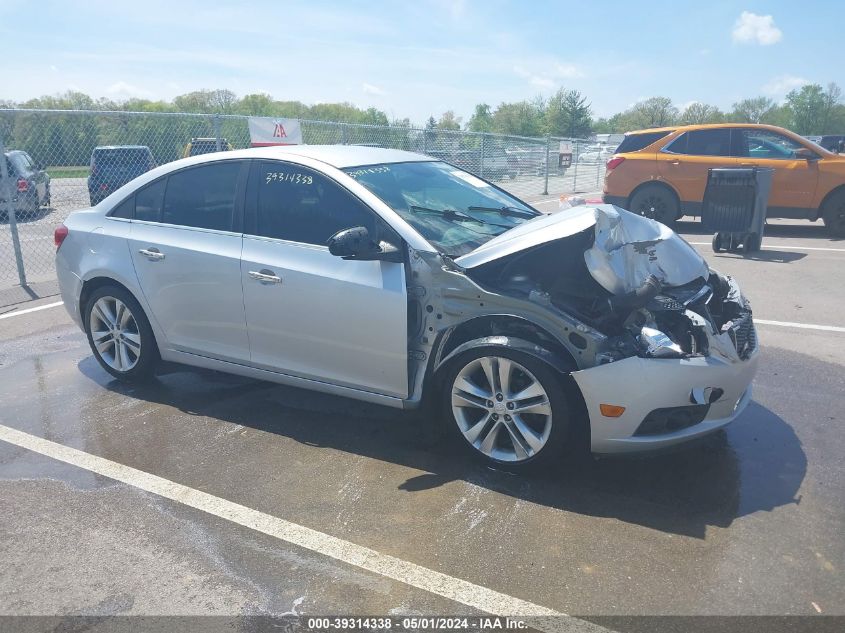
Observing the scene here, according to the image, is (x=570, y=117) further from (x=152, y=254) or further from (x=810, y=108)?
(x=152, y=254)

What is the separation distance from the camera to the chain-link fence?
9.62 m

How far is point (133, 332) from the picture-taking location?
5.14m

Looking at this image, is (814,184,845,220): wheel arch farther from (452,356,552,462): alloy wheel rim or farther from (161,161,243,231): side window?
(161,161,243,231): side window

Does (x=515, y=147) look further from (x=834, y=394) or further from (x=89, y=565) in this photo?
(x=89, y=565)

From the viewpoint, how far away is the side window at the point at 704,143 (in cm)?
1208

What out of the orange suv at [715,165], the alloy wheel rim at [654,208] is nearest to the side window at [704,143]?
the orange suv at [715,165]

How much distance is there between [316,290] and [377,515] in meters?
1.38

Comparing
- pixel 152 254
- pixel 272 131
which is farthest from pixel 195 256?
pixel 272 131

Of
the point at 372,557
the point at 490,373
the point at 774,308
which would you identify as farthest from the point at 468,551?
the point at 774,308

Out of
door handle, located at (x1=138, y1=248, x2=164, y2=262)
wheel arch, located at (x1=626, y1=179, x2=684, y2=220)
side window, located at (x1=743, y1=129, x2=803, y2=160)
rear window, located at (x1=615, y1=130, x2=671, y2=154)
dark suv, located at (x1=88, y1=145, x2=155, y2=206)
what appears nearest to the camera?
door handle, located at (x1=138, y1=248, x2=164, y2=262)

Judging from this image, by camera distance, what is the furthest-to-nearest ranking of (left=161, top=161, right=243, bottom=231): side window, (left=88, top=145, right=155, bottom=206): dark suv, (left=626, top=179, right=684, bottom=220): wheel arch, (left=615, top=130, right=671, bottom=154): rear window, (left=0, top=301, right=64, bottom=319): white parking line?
1. (left=88, top=145, right=155, bottom=206): dark suv
2. (left=615, top=130, right=671, bottom=154): rear window
3. (left=626, top=179, right=684, bottom=220): wheel arch
4. (left=0, top=301, right=64, bottom=319): white parking line
5. (left=161, top=161, right=243, bottom=231): side window

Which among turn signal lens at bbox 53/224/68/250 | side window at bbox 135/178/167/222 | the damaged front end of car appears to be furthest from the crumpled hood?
turn signal lens at bbox 53/224/68/250

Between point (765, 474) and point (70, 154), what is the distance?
10.2 meters

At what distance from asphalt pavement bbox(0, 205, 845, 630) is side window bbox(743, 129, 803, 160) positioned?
7.86 m
